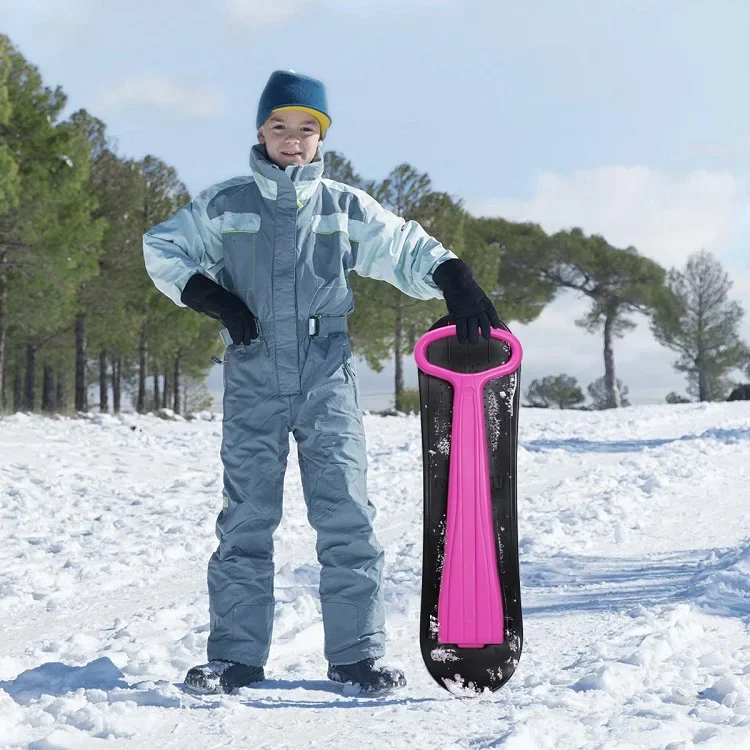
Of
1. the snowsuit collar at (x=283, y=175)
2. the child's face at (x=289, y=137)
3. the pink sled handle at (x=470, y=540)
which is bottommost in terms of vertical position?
the pink sled handle at (x=470, y=540)

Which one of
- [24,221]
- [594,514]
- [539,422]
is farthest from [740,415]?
[24,221]

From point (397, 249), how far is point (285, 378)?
67 cm

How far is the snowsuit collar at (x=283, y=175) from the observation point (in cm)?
298

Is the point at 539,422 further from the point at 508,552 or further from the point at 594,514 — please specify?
the point at 508,552

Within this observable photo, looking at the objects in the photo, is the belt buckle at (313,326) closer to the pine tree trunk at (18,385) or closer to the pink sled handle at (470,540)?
the pink sled handle at (470,540)

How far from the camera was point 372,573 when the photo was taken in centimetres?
297

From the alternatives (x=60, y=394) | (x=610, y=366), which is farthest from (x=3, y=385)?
(x=610, y=366)

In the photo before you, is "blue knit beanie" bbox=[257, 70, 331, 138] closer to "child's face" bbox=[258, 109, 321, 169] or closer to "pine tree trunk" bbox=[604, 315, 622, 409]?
"child's face" bbox=[258, 109, 321, 169]

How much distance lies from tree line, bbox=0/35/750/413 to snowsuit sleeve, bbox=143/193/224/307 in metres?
13.0

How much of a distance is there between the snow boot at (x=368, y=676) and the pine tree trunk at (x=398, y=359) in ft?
73.8

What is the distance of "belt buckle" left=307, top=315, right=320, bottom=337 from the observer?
9.62 ft

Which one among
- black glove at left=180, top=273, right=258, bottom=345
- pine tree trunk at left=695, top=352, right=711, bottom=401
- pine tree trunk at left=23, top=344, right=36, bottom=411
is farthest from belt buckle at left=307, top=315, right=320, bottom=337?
pine tree trunk at left=695, top=352, right=711, bottom=401

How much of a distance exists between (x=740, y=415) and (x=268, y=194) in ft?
57.2

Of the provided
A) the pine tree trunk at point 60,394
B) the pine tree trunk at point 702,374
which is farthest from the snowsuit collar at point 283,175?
the pine tree trunk at point 702,374
